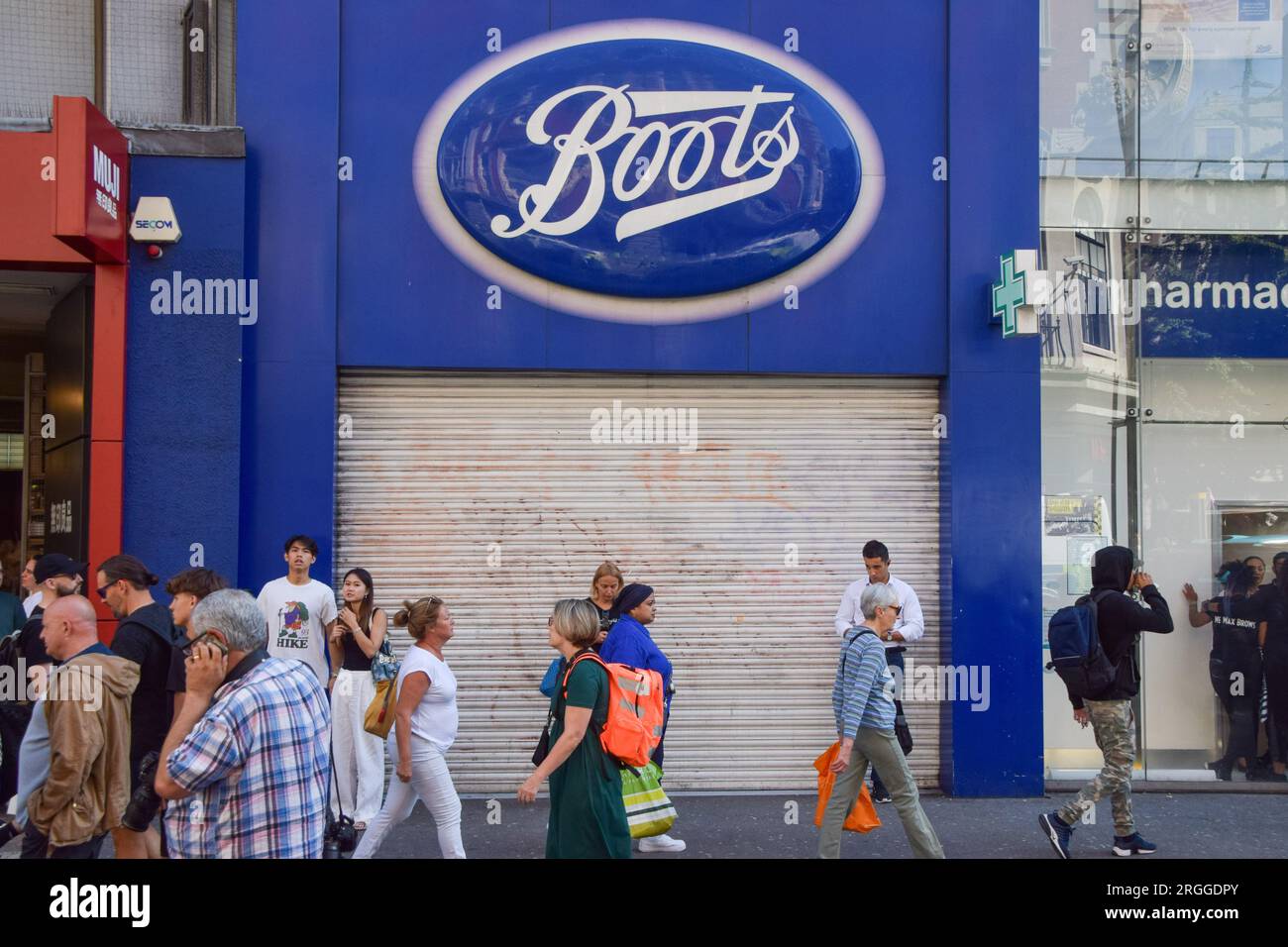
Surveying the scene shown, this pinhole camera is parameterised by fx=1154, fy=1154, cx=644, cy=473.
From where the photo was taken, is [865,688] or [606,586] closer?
[865,688]

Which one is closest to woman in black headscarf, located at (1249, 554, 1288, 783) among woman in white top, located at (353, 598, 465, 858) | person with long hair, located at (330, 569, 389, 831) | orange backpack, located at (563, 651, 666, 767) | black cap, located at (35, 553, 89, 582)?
orange backpack, located at (563, 651, 666, 767)

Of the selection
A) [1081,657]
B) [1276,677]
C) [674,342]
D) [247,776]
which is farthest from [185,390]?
[1276,677]

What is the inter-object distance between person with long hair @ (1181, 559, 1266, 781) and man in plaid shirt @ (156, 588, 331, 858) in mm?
7887

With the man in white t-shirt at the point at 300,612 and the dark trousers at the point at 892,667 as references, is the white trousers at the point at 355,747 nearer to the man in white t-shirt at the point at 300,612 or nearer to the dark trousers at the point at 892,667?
the man in white t-shirt at the point at 300,612

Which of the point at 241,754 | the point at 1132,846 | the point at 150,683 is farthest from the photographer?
the point at 1132,846

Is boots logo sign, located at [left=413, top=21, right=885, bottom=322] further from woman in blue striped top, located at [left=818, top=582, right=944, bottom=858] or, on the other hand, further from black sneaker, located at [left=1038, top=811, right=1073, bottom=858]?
black sneaker, located at [left=1038, top=811, right=1073, bottom=858]

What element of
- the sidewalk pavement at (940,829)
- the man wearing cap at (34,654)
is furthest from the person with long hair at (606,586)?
the man wearing cap at (34,654)

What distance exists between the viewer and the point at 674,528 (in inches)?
357

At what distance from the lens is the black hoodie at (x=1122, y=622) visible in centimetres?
718

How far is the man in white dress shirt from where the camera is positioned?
8500 millimetres

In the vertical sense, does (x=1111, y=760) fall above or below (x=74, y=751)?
below

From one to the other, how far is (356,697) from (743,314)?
4077 mm

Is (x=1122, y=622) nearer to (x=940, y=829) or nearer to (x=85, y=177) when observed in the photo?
(x=940, y=829)
